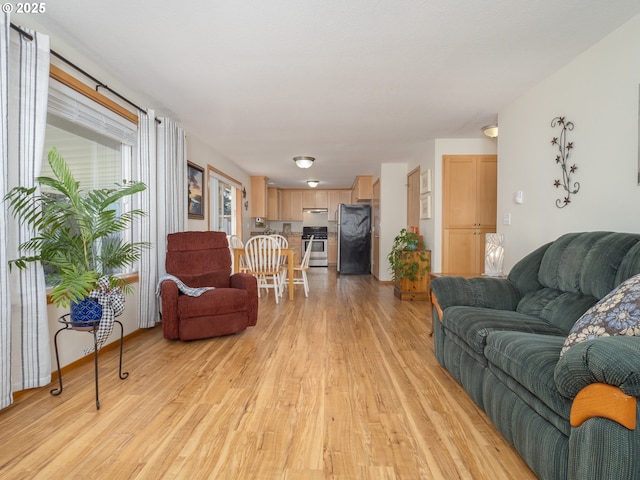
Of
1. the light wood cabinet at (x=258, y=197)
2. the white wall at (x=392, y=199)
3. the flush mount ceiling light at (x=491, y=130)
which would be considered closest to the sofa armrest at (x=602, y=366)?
the flush mount ceiling light at (x=491, y=130)

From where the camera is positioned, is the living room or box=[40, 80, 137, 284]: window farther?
box=[40, 80, 137, 284]: window

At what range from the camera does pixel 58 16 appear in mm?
2096

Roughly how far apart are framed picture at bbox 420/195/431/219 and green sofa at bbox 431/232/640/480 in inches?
94.6

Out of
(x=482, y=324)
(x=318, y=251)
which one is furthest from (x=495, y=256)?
(x=318, y=251)

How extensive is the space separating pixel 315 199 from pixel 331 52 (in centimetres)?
737

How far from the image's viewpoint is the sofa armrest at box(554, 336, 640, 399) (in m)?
0.96

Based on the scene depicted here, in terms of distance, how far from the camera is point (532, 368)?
1357mm

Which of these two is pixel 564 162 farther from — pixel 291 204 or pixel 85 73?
pixel 291 204

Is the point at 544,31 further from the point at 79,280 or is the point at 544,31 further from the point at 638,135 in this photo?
the point at 79,280

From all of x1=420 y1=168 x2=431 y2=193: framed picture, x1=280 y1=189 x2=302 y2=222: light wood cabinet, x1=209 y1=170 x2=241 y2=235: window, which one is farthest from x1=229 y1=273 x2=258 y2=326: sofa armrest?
x1=280 y1=189 x2=302 y2=222: light wood cabinet

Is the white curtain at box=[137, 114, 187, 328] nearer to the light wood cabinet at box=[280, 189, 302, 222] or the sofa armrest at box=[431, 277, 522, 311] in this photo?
the sofa armrest at box=[431, 277, 522, 311]

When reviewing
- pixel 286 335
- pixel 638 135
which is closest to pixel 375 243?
pixel 286 335

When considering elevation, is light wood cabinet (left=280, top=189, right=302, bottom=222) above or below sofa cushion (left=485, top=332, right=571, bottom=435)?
above

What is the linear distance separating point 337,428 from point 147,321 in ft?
7.83
